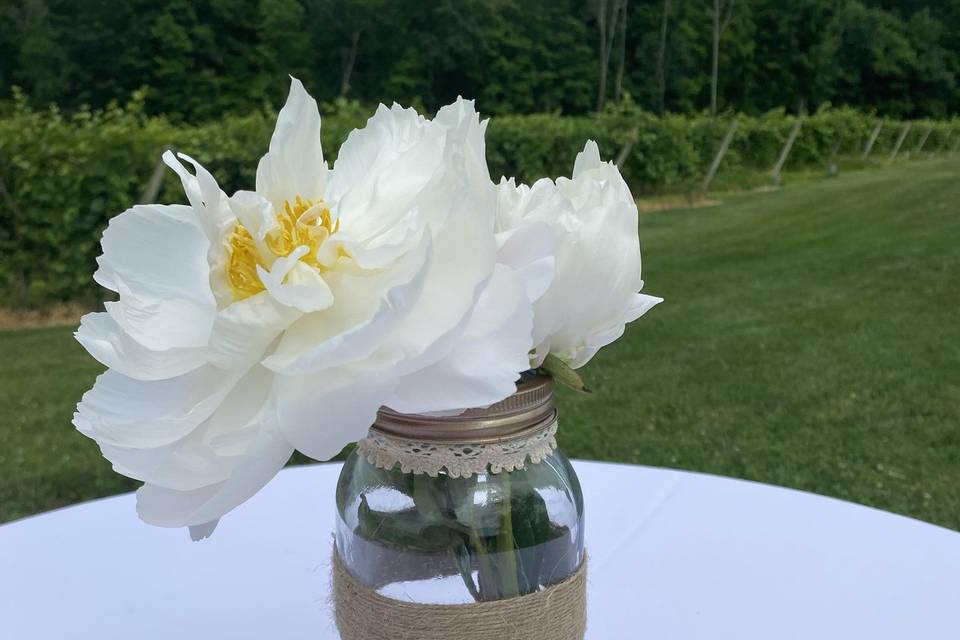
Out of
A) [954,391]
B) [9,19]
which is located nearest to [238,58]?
[9,19]

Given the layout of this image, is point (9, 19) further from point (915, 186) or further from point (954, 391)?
point (954, 391)

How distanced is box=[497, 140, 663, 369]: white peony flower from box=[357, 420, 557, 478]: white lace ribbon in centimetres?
7

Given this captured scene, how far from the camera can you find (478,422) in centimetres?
68

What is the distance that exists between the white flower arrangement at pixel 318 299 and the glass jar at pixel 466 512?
8cm

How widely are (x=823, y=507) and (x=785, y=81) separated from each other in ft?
97.0

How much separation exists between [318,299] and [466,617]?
29 centimetres

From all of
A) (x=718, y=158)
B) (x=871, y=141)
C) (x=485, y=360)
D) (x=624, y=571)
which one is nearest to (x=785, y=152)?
(x=718, y=158)

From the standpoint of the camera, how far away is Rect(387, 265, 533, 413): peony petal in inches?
22.0

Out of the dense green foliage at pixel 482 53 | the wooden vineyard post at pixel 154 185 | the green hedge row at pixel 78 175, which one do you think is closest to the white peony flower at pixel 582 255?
the wooden vineyard post at pixel 154 185

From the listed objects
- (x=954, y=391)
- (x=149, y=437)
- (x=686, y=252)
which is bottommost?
(x=686, y=252)

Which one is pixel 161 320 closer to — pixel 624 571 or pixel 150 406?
pixel 150 406

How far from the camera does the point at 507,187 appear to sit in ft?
2.27

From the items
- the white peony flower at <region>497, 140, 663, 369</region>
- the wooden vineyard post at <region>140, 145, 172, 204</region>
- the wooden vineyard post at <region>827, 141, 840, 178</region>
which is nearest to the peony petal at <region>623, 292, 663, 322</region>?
the white peony flower at <region>497, 140, 663, 369</region>

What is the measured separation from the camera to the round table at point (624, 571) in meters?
0.97
